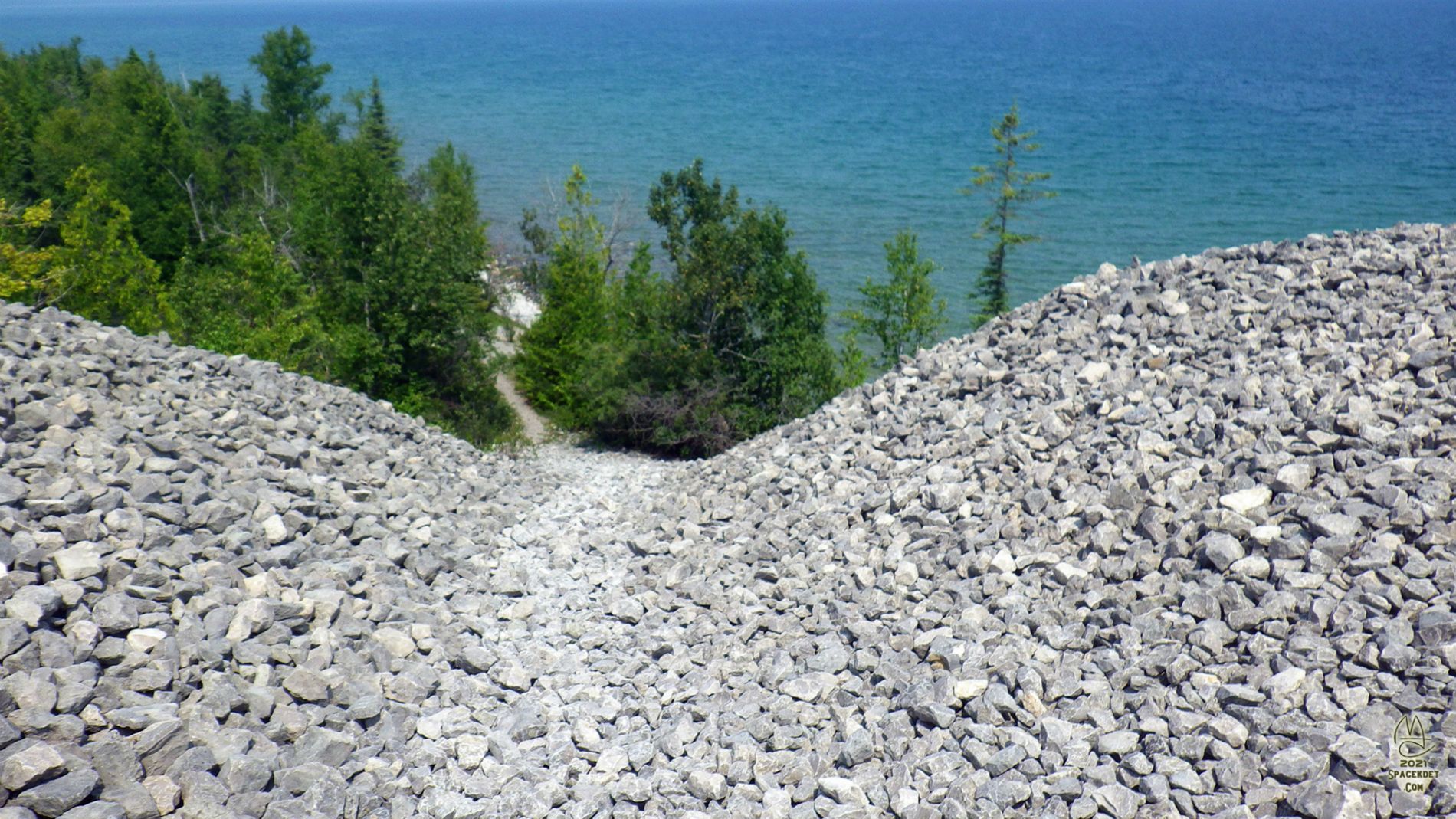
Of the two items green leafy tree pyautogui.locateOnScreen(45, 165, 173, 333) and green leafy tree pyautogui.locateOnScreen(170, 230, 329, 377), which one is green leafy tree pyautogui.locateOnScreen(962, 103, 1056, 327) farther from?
green leafy tree pyautogui.locateOnScreen(45, 165, 173, 333)

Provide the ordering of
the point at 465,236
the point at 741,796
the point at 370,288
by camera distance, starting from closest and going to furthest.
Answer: the point at 741,796 → the point at 370,288 → the point at 465,236

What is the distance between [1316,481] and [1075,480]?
263 centimetres

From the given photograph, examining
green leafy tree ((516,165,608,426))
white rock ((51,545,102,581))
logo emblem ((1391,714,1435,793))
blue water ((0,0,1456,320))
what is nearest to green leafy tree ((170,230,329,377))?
green leafy tree ((516,165,608,426))

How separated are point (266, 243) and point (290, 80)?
38.5 m

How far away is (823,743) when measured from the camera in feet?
31.0

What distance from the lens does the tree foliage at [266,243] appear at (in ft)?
97.9

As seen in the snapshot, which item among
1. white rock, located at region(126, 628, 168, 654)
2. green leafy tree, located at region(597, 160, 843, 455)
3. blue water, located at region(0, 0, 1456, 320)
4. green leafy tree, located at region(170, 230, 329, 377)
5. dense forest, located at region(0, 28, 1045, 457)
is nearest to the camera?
white rock, located at region(126, 628, 168, 654)

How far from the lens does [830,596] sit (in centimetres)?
1199

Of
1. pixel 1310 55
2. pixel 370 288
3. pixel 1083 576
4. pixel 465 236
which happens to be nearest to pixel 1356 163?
pixel 465 236

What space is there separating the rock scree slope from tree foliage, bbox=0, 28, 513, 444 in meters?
13.7

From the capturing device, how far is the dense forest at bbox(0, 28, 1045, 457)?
27.2 m

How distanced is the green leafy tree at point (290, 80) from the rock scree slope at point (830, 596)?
5368 cm

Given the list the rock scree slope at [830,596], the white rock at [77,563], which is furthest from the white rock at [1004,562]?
the white rock at [77,563]

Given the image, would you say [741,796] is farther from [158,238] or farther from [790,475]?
[158,238]
